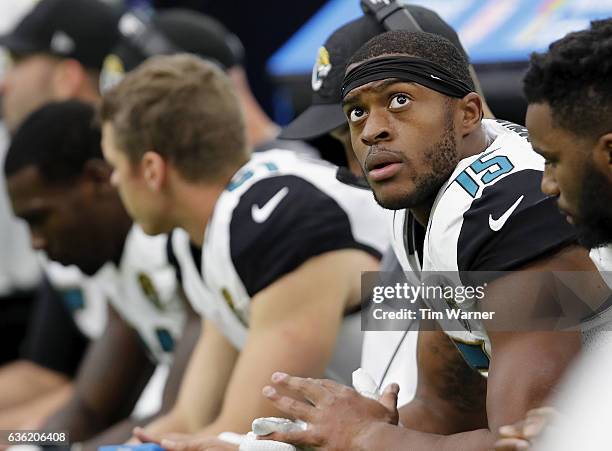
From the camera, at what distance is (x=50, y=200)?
4.10 m

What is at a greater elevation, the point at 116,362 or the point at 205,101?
the point at 205,101

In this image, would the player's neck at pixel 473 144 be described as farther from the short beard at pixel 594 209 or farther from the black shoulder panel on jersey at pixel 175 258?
the black shoulder panel on jersey at pixel 175 258

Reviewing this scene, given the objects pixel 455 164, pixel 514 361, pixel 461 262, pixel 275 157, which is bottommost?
pixel 514 361

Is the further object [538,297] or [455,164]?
[455,164]

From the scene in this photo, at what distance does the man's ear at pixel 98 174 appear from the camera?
4137 mm

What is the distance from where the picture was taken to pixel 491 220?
2.05 meters

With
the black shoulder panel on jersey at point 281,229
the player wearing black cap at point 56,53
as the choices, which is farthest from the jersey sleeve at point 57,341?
the black shoulder panel on jersey at point 281,229

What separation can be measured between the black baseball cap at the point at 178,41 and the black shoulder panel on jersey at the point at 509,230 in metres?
2.98

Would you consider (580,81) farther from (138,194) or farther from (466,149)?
(138,194)

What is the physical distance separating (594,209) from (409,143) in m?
0.36

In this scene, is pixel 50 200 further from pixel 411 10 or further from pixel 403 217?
pixel 403 217

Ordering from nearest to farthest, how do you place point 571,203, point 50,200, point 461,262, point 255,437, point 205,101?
1. point 571,203
2. point 461,262
3. point 255,437
4. point 205,101
5. point 50,200

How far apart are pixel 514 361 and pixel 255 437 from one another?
0.51 meters

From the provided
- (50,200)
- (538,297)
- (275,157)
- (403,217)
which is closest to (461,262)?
(538,297)
